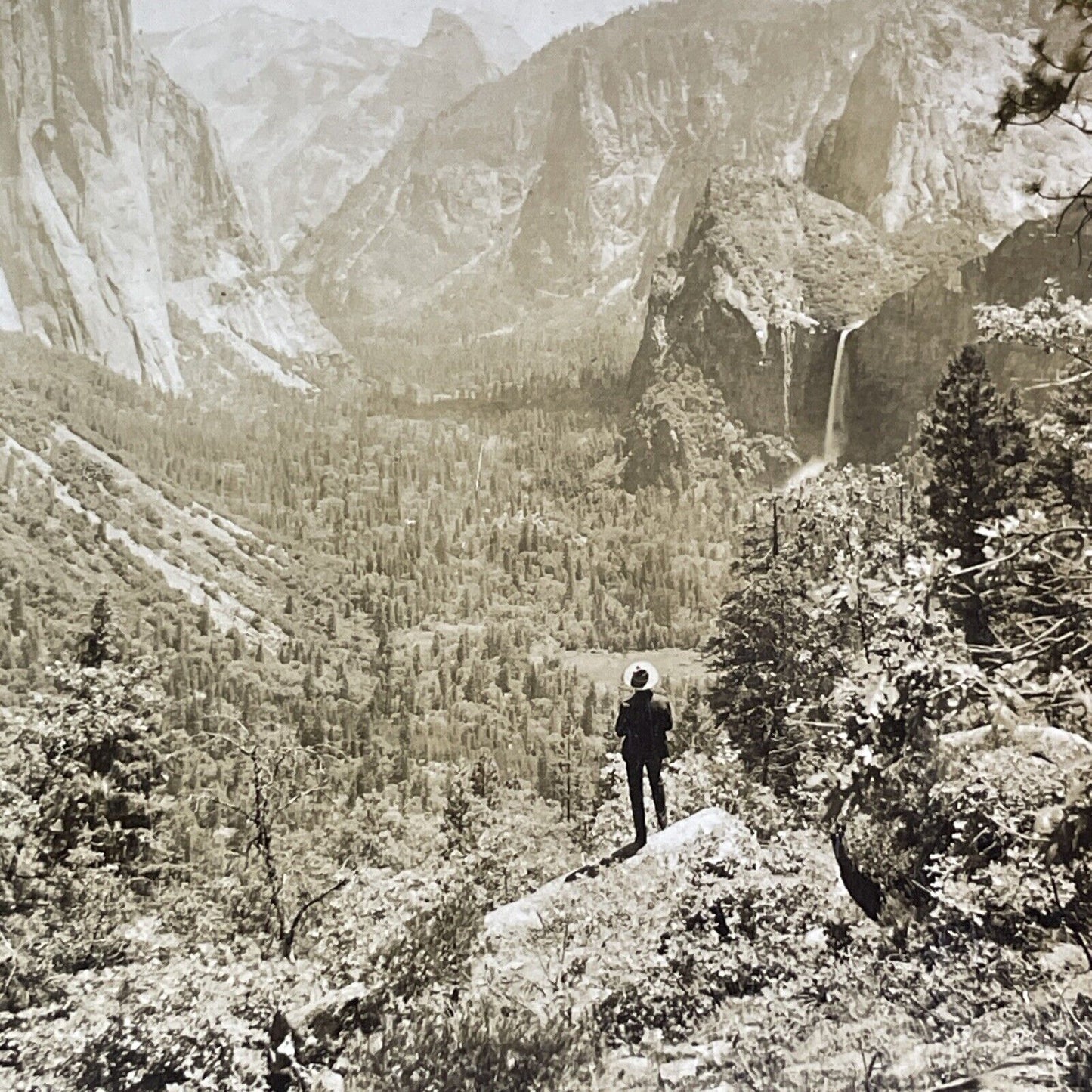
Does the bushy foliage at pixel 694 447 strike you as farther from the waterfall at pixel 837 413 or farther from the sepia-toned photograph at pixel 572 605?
the waterfall at pixel 837 413

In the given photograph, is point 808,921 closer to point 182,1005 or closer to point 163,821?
point 182,1005

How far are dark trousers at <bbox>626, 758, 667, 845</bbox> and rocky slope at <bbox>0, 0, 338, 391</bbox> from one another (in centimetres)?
4660

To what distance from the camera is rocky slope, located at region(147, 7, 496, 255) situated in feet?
201

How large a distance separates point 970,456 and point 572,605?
19171mm

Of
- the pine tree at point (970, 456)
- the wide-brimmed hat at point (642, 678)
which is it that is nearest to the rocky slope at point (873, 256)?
the pine tree at point (970, 456)

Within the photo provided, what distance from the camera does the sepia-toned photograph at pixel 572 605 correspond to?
5809 mm

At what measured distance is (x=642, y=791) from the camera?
9.66 metres

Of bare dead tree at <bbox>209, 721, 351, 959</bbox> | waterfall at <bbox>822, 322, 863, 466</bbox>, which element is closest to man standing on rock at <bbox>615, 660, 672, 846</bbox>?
bare dead tree at <bbox>209, 721, 351, 959</bbox>

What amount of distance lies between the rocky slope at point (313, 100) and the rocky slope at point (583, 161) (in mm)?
4458

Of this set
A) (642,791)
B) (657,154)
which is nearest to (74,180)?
(642,791)

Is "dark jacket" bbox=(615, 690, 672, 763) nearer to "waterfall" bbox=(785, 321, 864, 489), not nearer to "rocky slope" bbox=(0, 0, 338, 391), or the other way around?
"waterfall" bbox=(785, 321, 864, 489)

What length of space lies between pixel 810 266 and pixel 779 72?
41449 mm

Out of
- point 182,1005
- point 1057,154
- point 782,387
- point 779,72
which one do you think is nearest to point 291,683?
point 182,1005

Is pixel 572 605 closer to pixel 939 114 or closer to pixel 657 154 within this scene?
pixel 939 114
